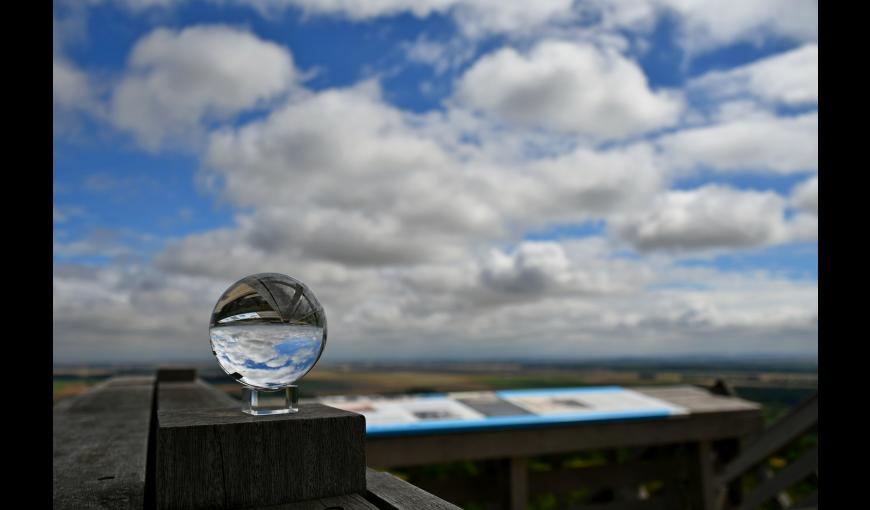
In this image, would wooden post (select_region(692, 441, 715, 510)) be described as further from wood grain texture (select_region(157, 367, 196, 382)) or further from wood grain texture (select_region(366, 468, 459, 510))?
wood grain texture (select_region(366, 468, 459, 510))

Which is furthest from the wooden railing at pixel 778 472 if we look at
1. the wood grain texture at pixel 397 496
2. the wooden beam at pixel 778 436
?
the wood grain texture at pixel 397 496

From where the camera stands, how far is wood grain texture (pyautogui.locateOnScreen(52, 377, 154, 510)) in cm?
115

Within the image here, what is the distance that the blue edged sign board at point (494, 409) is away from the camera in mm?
4734

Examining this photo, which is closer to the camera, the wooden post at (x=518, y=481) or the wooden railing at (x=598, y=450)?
the wooden railing at (x=598, y=450)

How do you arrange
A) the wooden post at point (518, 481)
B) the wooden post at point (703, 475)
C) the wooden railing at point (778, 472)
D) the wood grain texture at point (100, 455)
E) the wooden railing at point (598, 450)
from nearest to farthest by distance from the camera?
the wood grain texture at point (100, 455)
the wooden railing at point (778, 472)
the wooden railing at point (598, 450)
the wooden post at point (518, 481)
the wooden post at point (703, 475)

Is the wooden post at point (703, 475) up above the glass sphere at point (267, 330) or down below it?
below

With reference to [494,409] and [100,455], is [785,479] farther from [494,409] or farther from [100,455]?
[100,455]

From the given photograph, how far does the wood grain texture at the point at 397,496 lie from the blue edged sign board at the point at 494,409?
334 cm

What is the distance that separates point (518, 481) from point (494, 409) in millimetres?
607

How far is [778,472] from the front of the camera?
4789mm

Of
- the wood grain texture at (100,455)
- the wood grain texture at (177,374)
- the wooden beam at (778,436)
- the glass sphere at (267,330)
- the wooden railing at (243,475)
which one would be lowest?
the wooden beam at (778,436)

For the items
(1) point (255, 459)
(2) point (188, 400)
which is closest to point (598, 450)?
(2) point (188, 400)

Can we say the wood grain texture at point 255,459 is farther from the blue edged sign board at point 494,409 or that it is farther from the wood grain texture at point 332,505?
the blue edged sign board at point 494,409
